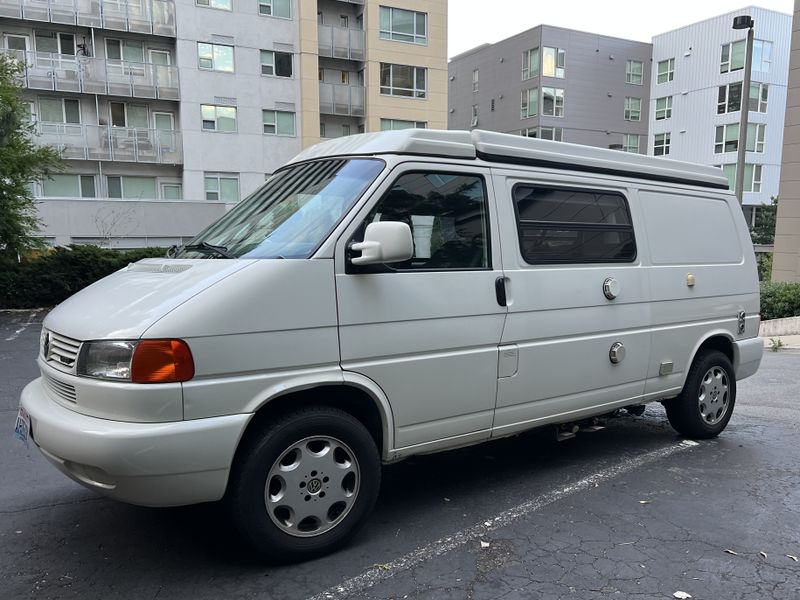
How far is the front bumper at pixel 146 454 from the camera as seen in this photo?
111 inches

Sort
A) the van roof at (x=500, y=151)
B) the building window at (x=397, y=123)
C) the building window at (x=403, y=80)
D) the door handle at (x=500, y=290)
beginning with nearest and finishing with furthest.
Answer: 1. the van roof at (x=500, y=151)
2. the door handle at (x=500, y=290)
3. the building window at (x=403, y=80)
4. the building window at (x=397, y=123)

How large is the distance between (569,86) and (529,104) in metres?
3.11

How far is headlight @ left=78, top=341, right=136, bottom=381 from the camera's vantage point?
2879 millimetres

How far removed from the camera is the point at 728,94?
42656 millimetres

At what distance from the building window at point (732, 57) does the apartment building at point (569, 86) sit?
19.4ft

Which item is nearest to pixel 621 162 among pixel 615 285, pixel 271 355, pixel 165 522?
pixel 615 285

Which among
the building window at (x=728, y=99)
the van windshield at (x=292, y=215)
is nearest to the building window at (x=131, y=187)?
the van windshield at (x=292, y=215)

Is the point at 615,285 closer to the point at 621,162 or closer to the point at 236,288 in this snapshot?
the point at 621,162

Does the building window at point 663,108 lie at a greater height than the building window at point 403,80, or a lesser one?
greater

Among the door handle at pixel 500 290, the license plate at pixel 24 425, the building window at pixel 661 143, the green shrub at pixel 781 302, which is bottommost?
the green shrub at pixel 781 302

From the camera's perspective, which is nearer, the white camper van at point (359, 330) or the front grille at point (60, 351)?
the white camper van at point (359, 330)

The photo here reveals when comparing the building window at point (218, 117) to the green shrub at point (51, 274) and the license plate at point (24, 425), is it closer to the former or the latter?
the green shrub at point (51, 274)

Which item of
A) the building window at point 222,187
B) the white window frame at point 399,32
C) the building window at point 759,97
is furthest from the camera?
the building window at point 759,97

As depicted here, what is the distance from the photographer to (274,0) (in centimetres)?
2808
